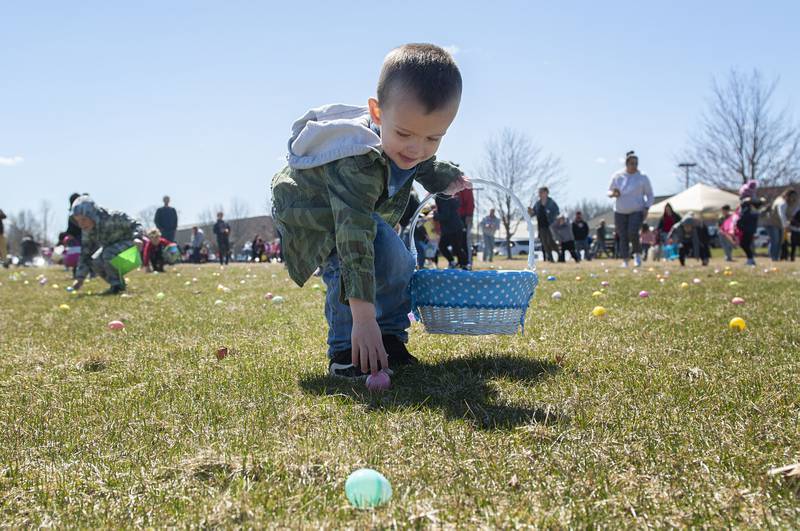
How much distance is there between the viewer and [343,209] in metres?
2.82

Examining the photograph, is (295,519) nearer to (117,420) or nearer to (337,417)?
(337,417)

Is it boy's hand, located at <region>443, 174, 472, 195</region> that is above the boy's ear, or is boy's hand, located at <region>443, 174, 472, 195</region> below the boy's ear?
below

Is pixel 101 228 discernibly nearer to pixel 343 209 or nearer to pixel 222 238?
pixel 343 209

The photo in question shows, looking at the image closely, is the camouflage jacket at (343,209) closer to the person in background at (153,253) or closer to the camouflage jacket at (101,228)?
the camouflage jacket at (101,228)

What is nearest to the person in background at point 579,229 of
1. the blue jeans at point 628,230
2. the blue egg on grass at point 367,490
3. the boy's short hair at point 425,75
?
the blue jeans at point 628,230

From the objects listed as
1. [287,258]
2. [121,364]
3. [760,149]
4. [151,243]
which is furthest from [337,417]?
[760,149]

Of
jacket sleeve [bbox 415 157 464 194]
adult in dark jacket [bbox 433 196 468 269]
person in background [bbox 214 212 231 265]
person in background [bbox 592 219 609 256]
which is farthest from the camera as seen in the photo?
person in background [bbox 592 219 609 256]

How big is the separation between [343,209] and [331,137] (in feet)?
1.34

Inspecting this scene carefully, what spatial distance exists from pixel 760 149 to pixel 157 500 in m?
36.7

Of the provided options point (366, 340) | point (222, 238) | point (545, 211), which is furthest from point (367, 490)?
point (222, 238)

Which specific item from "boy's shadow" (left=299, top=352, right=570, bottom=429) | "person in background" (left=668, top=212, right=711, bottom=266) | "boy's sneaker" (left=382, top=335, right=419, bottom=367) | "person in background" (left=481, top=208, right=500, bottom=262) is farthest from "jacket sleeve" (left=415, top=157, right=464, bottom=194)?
"person in background" (left=481, top=208, right=500, bottom=262)

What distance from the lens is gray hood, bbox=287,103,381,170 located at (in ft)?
9.60

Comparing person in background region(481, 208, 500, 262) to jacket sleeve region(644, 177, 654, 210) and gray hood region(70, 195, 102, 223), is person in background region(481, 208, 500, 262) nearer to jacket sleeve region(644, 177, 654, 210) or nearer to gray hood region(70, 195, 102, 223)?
jacket sleeve region(644, 177, 654, 210)

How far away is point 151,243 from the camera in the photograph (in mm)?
16141
